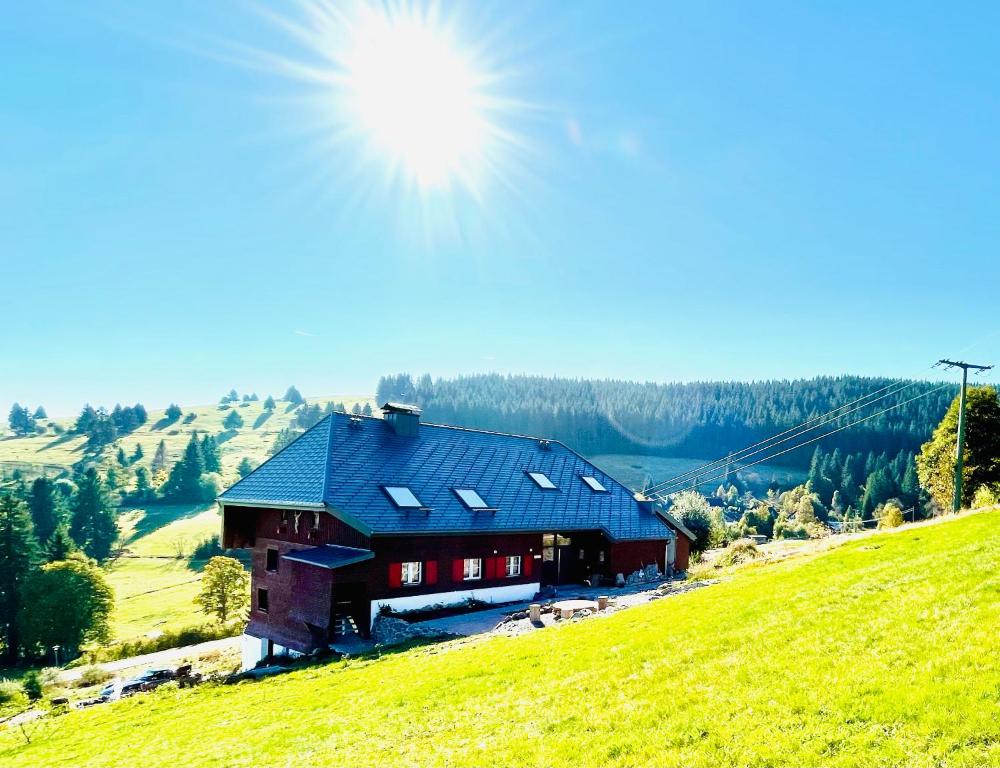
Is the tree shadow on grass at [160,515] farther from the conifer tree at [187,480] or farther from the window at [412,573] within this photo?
the window at [412,573]

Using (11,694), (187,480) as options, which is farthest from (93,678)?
(187,480)

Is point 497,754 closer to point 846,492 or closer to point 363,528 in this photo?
point 363,528

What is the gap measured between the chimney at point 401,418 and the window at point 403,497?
473 centimetres

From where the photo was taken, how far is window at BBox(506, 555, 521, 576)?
105ft

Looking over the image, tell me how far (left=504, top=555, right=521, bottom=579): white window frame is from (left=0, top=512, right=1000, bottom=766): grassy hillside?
39.0ft

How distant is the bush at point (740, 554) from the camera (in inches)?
1619

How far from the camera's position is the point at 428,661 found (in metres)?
18.2

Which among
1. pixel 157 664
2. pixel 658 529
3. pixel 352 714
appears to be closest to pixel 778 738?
pixel 352 714

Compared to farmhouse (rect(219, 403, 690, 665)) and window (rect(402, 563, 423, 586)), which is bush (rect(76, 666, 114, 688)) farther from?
window (rect(402, 563, 423, 586))

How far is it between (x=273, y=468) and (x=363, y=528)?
28.7 feet

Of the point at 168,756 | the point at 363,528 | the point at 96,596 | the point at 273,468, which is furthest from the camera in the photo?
the point at 96,596

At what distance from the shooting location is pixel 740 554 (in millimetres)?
44031

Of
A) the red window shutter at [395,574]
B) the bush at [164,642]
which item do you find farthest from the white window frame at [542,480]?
the bush at [164,642]

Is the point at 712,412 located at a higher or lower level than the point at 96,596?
higher
